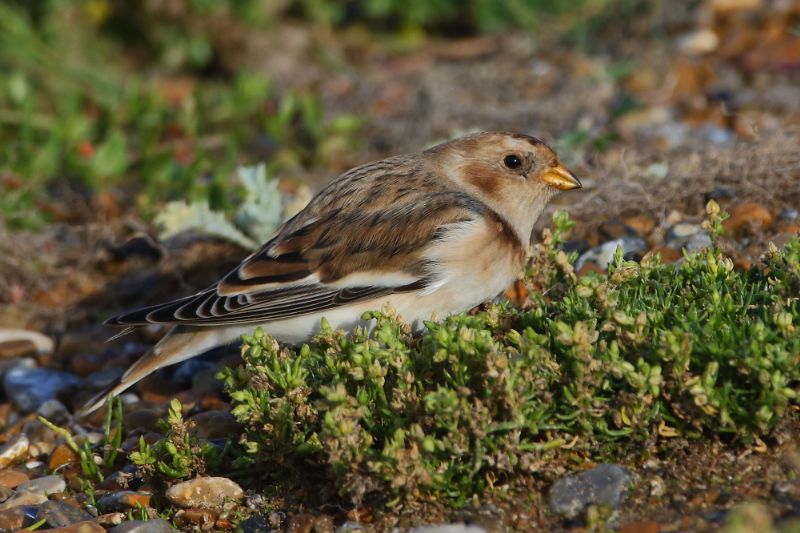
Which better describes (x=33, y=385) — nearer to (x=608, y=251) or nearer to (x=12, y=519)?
(x=12, y=519)

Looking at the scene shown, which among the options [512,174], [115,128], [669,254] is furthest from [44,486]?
[115,128]

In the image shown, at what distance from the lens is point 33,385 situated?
14.9ft

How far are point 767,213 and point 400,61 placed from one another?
3842mm


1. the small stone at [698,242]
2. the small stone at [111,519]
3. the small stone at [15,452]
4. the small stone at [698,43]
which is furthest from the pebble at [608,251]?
the small stone at [698,43]

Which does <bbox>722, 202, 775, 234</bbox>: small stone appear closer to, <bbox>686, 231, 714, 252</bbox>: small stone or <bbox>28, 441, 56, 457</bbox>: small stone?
<bbox>686, 231, 714, 252</bbox>: small stone

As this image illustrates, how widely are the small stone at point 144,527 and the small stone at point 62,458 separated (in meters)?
0.73

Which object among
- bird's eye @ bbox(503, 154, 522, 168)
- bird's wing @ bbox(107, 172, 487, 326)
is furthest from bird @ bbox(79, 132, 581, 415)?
bird's eye @ bbox(503, 154, 522, 168)

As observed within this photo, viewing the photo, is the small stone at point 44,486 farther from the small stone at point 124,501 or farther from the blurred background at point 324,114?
the blurred background at point 324,114

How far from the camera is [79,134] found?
20.8ft

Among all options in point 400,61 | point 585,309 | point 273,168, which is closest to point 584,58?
point 400,61

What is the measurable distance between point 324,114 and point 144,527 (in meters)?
4.25

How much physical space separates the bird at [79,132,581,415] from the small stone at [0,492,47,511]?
0.49m

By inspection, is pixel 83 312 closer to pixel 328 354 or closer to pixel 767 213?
pixel 328 354

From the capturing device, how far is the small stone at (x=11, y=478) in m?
3.63
